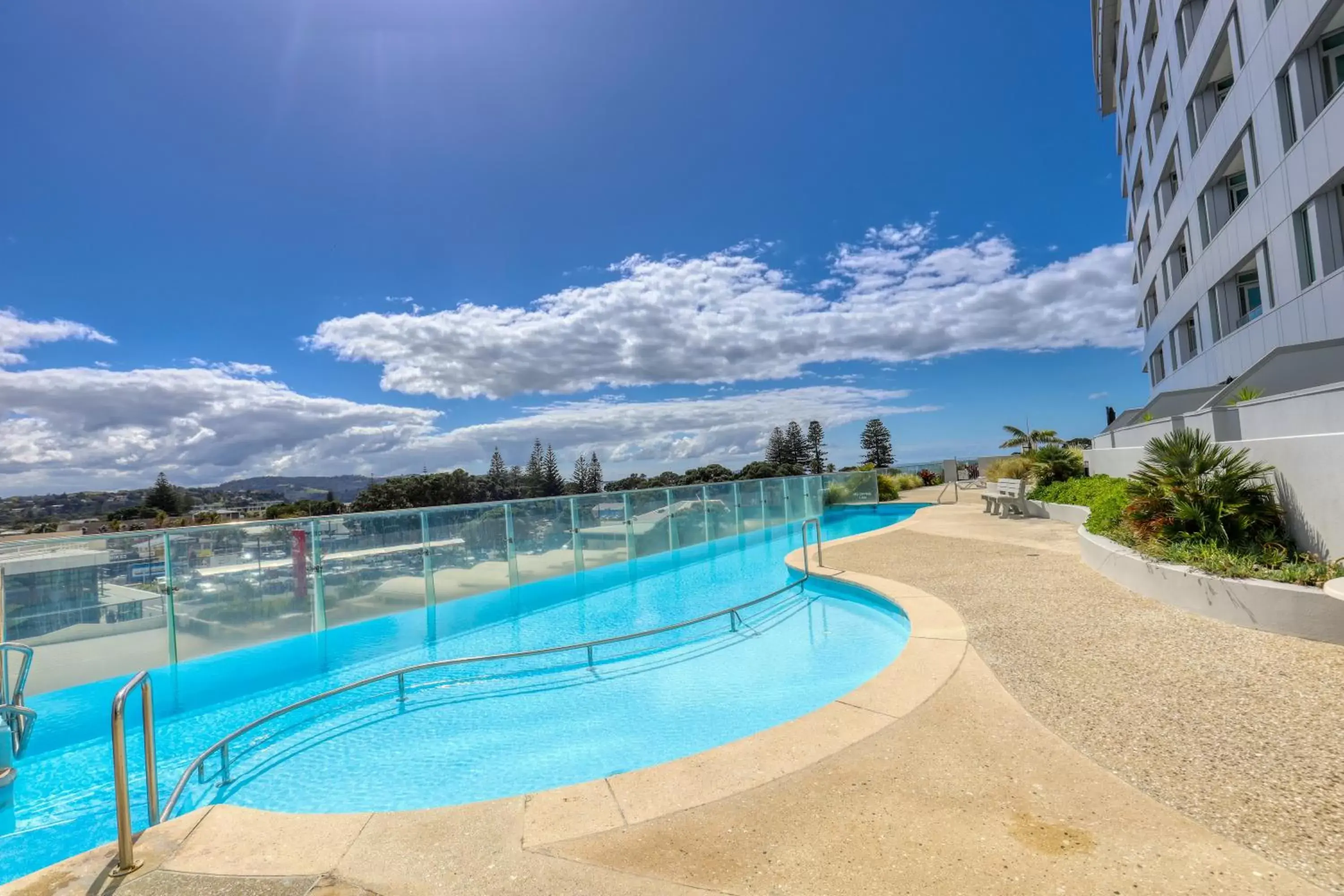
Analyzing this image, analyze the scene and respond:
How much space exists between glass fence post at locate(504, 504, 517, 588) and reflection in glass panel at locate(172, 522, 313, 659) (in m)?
3.10

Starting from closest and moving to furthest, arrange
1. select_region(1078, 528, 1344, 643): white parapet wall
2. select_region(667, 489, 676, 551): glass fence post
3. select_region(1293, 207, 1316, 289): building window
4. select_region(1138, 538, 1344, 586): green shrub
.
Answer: select_region(1078, 528, 1344, 643): white parapet wall → select_region(1138, 538, 1344, 586): green shrub → select_region(1293, 207, 1316, 289): building window → select_region(667, 489, 676, 551): glass fence post

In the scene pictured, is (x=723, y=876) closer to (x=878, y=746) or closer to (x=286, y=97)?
(x=878, y=746)

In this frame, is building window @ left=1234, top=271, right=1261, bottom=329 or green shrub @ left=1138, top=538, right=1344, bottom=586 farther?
building window @ left=1234, top=271, right=1261, bottom=329

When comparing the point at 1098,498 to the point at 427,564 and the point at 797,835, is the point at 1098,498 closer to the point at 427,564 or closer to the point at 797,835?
the point at 797,835

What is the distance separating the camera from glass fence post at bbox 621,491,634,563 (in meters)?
12.8

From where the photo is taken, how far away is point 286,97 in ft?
38.7

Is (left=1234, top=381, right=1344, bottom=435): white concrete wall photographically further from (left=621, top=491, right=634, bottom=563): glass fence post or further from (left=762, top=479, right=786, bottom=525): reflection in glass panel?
(left=762, top=479, right=786, bottom=525): reflection in glass panel

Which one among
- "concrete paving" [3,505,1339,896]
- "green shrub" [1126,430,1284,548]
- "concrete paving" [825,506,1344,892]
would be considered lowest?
"concrete paving" [825,506,1344,892]

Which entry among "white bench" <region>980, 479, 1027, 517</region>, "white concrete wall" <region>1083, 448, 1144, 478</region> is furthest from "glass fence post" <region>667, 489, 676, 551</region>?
"white concrete wall" <region>1083, 448, 1144, 478</region>

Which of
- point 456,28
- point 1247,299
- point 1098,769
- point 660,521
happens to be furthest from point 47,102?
point 1247,299

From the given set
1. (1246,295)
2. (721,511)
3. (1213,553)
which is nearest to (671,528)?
(721,511)

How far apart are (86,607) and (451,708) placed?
4254 mm

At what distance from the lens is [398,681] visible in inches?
261

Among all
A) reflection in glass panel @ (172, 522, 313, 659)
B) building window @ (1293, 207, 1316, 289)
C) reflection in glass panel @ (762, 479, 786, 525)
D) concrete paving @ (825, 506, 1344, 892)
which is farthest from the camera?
reflection in glass panel @ (762, 479, 786, 525)
